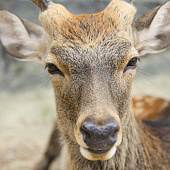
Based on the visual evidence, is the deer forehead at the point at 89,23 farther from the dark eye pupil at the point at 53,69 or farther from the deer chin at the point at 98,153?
the deer chin at the point at 98,153

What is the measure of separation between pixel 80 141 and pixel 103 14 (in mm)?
1471

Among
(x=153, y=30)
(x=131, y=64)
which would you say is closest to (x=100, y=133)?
(x=131, y=64)

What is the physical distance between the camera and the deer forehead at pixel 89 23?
288 cm

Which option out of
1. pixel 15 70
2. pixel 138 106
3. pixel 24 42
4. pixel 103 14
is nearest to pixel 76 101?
pixel 103 14

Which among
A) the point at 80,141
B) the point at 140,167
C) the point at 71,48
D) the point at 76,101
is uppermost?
the point at 71,48

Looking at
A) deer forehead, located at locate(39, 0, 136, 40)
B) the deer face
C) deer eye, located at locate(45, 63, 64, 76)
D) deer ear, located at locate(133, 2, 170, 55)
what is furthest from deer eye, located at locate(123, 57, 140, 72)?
deer eye, located at locate(45, 63, 64, 76)

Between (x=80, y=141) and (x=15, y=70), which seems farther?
(x=15, y=70)

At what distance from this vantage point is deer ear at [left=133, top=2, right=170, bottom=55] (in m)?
3.34

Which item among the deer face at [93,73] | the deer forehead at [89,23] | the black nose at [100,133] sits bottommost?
the black nose at [100,133]

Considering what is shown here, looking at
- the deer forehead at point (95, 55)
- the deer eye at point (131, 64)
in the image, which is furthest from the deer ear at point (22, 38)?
the deer eye at point (131, 64)

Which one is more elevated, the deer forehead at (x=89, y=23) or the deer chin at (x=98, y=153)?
the deer forehead at (x=89, y=23)

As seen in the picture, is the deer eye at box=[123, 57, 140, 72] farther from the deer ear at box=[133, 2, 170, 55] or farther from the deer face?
the deer ear at box=[133, 2, 170, 55]

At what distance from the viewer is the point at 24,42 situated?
3752mm

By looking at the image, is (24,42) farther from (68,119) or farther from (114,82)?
(114,82)
